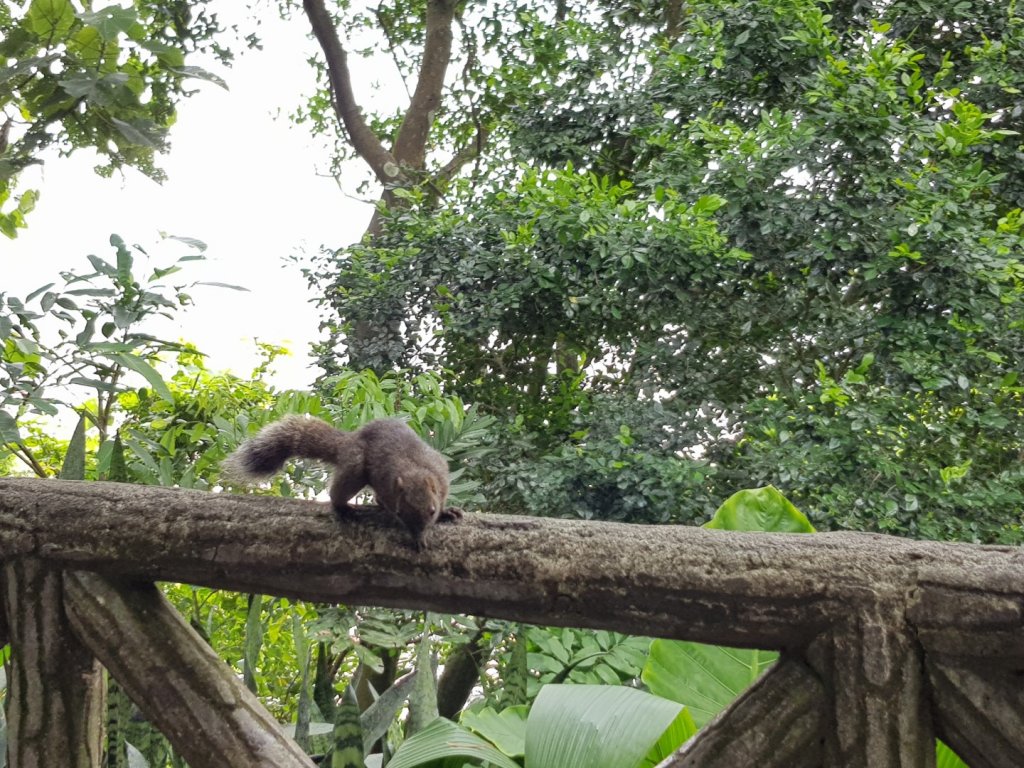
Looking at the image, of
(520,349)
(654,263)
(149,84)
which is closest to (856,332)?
(654,263)

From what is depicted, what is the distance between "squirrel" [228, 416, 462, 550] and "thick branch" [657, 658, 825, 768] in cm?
85

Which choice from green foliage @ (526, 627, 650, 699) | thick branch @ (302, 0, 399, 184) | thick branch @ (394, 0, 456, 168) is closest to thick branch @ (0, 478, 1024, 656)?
green foliage @ (526, 627, 650, 699)

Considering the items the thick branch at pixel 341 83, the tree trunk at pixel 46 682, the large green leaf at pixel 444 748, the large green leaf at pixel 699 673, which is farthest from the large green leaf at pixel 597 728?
the thick branch at pixel 341 83

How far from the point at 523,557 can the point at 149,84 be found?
182 cm

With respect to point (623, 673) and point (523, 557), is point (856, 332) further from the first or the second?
point (523, 557)

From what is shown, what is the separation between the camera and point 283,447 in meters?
1.80

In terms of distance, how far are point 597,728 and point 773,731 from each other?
0.55 metres

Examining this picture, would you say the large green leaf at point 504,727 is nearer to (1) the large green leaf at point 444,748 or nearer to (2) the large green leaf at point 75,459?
(1) the large green leaf at point 444,748

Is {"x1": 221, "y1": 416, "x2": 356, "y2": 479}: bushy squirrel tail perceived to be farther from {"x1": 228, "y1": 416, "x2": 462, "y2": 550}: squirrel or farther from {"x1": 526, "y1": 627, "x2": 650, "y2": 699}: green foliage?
{"x1": 526, "y1": 627, "x2": 650, "y2": 699}: green foliage

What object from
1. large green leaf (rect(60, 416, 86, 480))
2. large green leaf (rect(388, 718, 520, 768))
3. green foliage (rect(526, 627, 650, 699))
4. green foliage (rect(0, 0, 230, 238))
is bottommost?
large green leaf (rect(388, 718, 520, 768))

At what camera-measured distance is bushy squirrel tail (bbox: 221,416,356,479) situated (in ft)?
5.87

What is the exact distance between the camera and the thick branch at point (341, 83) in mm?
6051

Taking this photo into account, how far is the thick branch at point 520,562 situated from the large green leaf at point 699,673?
29.0 inches

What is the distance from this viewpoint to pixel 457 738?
4.69ft
